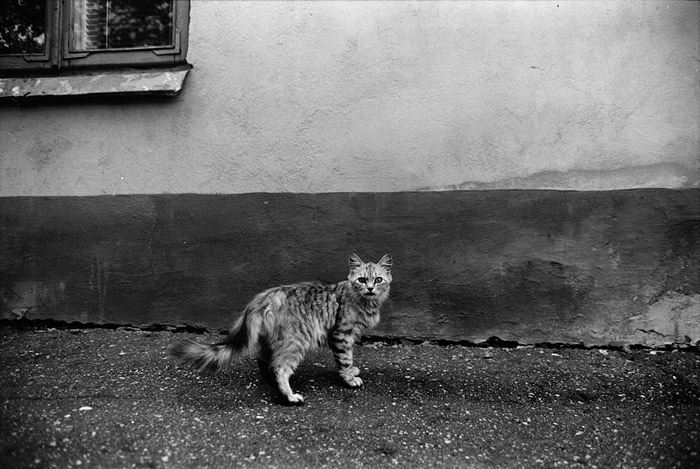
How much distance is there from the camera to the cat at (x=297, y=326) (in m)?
3.63

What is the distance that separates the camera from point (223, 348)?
362cm

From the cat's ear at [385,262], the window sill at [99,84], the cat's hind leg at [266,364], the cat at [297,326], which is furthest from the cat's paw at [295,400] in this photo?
the window sill at [99,84]

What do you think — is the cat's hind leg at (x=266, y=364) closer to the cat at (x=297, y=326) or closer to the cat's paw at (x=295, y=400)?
the cat at (x=297, y=326)

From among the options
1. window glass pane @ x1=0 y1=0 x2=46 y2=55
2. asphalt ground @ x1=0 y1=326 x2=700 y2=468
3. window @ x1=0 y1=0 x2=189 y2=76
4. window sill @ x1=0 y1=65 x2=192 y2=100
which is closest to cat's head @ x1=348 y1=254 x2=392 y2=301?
asphalt ground @ x1=0 y1=326 x2=700 y2=468

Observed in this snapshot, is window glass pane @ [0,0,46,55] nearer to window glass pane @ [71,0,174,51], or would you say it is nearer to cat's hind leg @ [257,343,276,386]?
window glass pane @ [71,0,174,51]

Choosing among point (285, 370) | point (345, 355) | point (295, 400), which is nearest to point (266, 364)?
point (285, 370)

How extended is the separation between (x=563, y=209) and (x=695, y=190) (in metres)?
1.04

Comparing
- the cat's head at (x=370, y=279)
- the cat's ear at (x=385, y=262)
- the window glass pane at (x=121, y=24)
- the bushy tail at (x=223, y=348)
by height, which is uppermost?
the window glass pane at (x=121, y=24)

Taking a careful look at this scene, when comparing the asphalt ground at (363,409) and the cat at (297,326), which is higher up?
the cat at (297,326)

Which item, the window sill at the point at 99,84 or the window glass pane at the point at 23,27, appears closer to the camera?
the window sill at the point at 99,84

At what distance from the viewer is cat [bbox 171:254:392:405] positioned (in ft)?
11.9

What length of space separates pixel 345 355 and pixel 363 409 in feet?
1.43

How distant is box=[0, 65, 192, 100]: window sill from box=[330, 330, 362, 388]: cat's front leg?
2654 mm

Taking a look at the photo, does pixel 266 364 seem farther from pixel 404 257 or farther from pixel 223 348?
pixel 404 257
